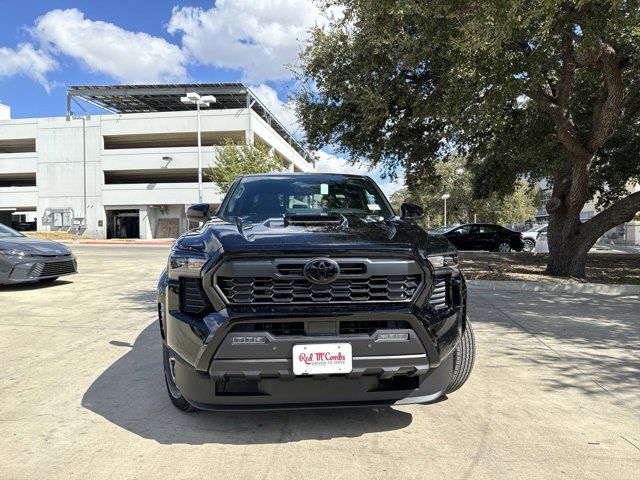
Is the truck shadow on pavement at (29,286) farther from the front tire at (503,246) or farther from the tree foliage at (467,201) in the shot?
the tree foliage at (467,201)

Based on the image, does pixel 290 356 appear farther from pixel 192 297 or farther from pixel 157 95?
pixel 157 95

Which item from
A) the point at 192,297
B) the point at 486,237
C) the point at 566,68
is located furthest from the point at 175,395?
the point at 486,237

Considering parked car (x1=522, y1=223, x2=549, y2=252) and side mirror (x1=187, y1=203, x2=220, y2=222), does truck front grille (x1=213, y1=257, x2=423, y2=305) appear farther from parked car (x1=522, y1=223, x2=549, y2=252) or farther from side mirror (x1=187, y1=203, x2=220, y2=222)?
parked car (x1=522, y1=223, x2=549, y2=252)

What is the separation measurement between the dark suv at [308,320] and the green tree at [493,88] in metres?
4.70

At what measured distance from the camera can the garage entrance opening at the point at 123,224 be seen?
42594mm

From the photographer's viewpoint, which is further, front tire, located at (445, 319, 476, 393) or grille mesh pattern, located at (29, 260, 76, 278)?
grille mesh pattern, located at (29, 260, 76, 278)

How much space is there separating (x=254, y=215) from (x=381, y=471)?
2.08 m

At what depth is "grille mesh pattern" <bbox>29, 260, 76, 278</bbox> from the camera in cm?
854

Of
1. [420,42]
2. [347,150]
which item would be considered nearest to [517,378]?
[420,42]

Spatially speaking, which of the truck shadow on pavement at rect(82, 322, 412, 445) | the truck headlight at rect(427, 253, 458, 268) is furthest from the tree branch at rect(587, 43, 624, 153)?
the truck shadow on pavement at rect(82, 322, 412, 445)

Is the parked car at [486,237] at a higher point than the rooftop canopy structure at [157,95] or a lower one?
lower

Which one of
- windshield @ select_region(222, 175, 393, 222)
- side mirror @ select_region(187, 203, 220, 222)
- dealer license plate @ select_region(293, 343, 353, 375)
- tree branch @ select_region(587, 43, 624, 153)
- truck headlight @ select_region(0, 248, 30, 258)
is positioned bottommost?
dealer license plate @ select_region(293, 343, 353, 375)

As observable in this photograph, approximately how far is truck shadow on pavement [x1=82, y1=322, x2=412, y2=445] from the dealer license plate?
62 centimetres

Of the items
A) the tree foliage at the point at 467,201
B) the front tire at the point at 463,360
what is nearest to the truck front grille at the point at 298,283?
the front tire at the point at 463,360
